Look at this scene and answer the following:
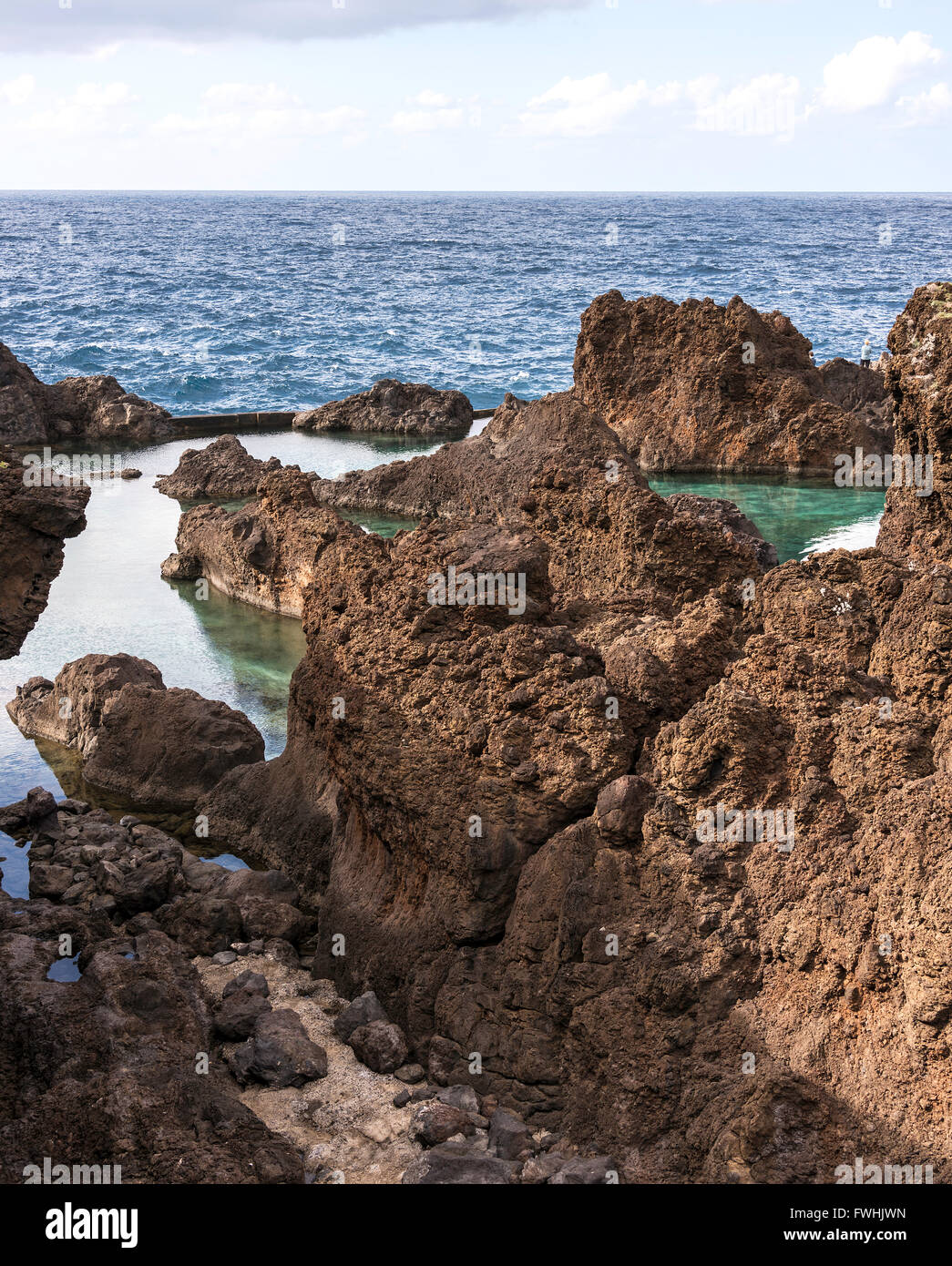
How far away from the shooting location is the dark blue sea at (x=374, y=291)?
174ft

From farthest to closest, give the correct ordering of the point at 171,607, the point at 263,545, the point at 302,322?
the point at 302,322
the point at 171,607
the point at 263,545

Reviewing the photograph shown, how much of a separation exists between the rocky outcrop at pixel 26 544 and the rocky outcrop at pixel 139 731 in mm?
3913

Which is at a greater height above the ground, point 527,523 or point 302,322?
point 302,322

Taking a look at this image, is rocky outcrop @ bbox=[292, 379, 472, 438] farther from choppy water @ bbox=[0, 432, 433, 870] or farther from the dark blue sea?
the dark blue sea

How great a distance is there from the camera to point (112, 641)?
672 inches

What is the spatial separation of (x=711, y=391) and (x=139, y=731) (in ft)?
58.0

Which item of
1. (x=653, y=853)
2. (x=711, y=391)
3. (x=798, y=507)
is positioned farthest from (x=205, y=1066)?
(x=711, y=391)

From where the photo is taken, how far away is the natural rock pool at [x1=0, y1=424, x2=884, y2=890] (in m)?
14.9

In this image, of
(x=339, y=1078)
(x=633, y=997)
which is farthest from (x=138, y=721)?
(x=633, y=997)

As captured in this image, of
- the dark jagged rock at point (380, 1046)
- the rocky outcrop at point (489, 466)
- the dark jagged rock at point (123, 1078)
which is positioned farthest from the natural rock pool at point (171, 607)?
the dark jagged rock at point (380, 1046)

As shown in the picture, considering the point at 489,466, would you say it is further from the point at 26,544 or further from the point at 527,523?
the point at 26,544

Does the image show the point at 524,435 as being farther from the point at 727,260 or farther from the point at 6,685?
the point at 727,260

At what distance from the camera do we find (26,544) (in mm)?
8602

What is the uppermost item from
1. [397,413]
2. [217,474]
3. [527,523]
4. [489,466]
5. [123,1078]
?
[397,413]
